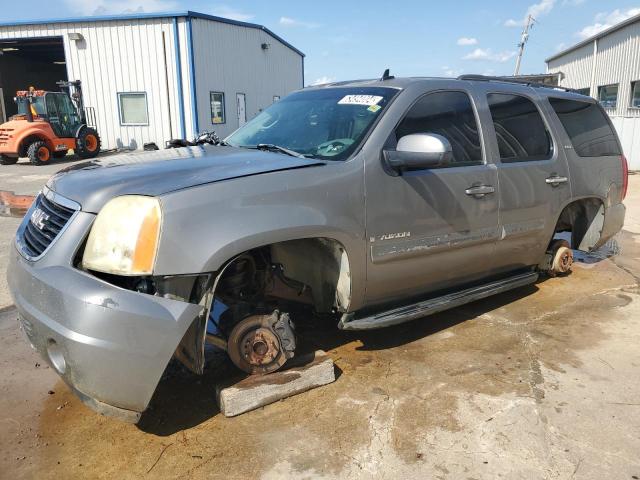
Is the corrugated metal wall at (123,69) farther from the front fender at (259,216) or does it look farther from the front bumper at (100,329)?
the front bumper at (100,329)

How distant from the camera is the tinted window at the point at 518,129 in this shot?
12.9 feet

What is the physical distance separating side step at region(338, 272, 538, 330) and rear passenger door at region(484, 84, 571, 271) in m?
0.13

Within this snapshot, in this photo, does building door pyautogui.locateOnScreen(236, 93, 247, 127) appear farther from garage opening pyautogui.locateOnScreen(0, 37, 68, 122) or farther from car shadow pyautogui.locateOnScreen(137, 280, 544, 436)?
car shadow pyautogui.locateOnScreen(137, 280, 544, 436)

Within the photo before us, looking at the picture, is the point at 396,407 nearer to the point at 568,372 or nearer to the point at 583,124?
the point at 568,372

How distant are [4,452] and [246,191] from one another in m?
1.80

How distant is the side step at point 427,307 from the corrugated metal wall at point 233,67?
1385 cm

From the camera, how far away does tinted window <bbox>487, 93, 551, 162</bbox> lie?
3.94 m

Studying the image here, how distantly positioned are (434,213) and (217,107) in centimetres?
1972

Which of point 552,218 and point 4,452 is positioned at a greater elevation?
point 552,218

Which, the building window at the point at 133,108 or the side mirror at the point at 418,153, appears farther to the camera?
the building window at the point at 133,108

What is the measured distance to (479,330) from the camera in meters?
4.08

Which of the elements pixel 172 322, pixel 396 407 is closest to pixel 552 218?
pixel 396 407

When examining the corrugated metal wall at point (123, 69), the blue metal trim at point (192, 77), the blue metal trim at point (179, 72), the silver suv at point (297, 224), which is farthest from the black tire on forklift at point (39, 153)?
the silver suv at point (297, 224)

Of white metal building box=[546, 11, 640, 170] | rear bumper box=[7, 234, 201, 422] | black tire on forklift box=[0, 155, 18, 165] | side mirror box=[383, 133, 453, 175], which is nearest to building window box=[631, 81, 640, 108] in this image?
white metal building box=[546, 11, 640, 170]
